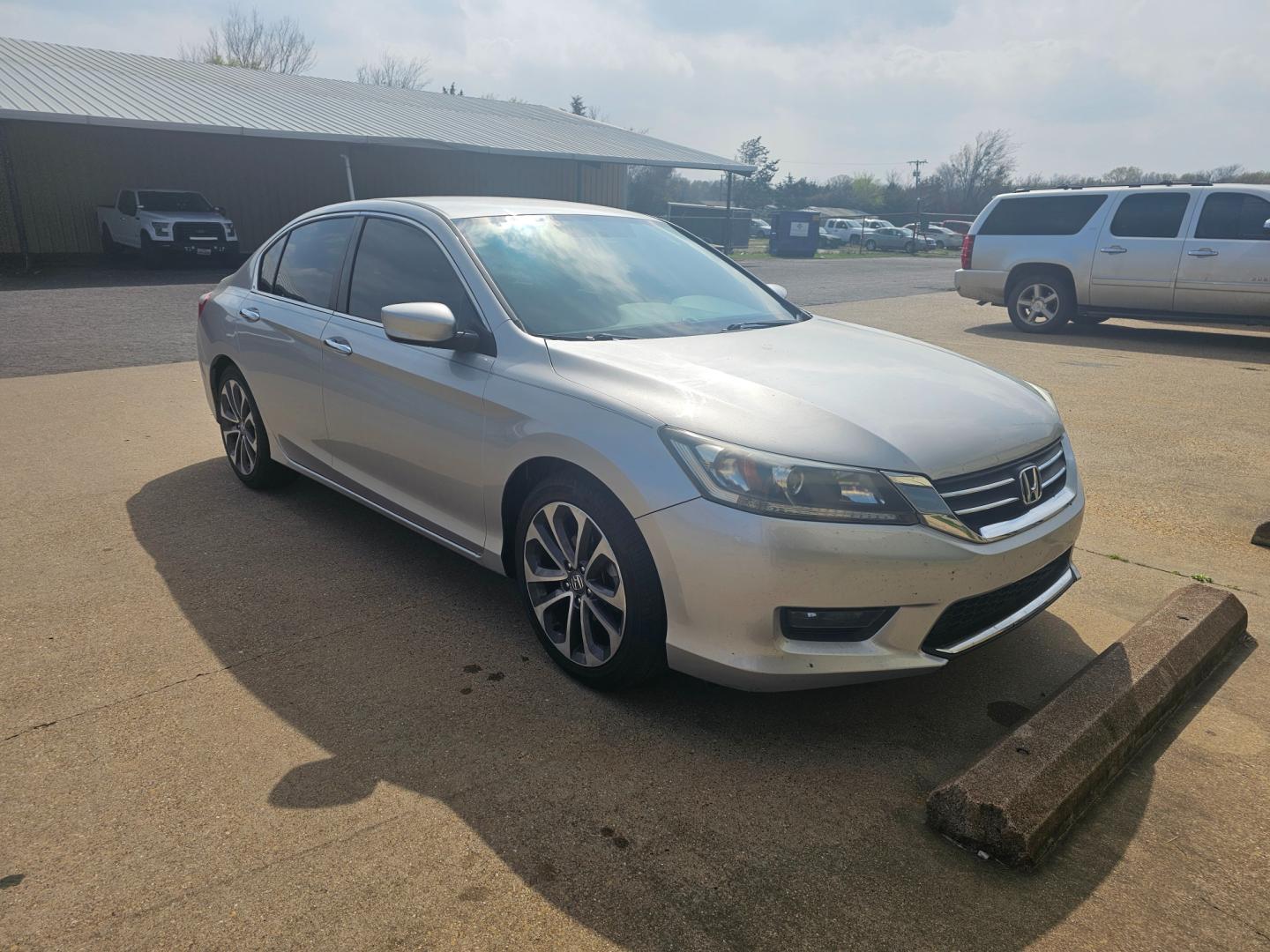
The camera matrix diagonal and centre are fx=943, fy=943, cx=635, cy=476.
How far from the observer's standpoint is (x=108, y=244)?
24.3 m

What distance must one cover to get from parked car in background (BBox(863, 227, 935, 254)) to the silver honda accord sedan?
42.7m

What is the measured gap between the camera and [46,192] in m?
24.7

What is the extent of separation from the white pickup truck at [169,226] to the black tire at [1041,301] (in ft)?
56.7

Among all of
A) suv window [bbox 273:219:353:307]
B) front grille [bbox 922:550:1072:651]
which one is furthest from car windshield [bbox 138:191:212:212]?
front grille [bbox 922:550:1072:651]

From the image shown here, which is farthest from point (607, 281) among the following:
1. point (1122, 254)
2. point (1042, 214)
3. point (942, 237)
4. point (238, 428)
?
point (942, 237)

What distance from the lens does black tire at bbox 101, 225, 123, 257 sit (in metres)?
23.6

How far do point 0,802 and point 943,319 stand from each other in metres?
14.5

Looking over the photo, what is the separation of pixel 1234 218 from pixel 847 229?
36.1 m

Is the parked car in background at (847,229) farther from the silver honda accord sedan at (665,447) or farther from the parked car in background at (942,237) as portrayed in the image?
the silver honda accord sedan at (665,447)

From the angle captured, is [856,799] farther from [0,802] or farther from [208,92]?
[208,92]

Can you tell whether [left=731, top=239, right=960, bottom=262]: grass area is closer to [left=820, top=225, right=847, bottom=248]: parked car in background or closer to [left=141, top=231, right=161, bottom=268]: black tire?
[left=820, top=225, right=847, bottom=248]: parked car in background

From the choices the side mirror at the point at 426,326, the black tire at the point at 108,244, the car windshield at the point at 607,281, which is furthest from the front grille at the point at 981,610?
the black tire at the point at 108,244

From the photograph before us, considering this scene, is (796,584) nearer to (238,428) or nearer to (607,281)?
(607,281)

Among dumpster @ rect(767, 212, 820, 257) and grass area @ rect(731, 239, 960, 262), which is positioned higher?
dumpster @ rect(767, 212, 820, 257)
